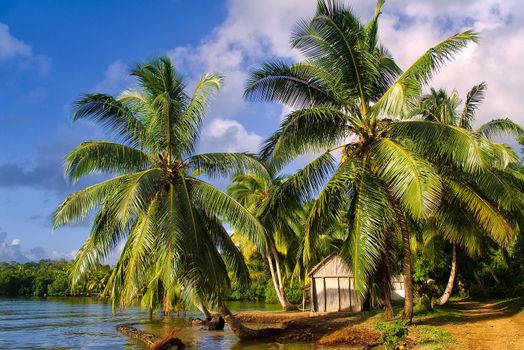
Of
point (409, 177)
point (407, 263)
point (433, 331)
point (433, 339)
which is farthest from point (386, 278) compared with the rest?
point (409, 177)

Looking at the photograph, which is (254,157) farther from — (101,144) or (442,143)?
(442,143)

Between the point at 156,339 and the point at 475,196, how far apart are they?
12.1 m

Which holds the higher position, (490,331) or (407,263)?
(407,263)

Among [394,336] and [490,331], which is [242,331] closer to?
[394,336]

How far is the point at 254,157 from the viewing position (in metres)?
16.1

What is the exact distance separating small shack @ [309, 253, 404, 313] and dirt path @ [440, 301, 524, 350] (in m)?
6.63

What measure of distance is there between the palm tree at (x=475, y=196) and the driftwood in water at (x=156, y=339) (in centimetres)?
964

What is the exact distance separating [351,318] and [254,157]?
773cm

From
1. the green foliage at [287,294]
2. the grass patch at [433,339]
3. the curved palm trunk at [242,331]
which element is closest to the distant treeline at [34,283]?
the green foliage at [287,294]

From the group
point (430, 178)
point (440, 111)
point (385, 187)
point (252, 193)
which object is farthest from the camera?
point (252, 193)

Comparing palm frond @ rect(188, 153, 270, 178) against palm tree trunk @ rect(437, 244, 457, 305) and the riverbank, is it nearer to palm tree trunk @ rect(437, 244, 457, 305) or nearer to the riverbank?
the riverbank

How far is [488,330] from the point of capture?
14875 mm

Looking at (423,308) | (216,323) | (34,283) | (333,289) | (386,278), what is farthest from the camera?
(34,283)

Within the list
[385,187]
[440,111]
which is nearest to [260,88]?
[385,187]
